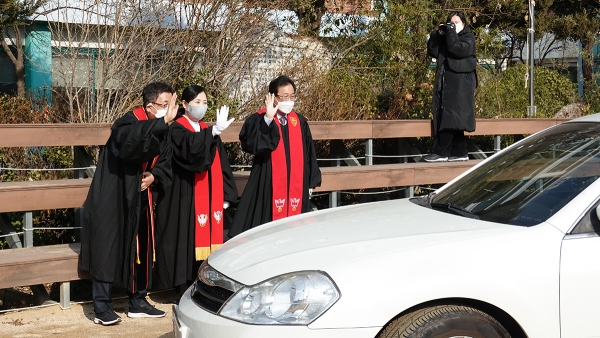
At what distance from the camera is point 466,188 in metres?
4.99

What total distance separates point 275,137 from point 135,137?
1304 millimetres

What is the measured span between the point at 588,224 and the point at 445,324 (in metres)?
0.90

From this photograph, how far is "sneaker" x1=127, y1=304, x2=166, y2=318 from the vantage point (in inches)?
248

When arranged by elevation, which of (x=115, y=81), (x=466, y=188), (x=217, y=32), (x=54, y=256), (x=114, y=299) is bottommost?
(x=114, y=299)

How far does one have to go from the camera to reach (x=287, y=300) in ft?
12.5

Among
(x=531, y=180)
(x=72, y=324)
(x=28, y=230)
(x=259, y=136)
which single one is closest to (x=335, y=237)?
(x=531, y=180)

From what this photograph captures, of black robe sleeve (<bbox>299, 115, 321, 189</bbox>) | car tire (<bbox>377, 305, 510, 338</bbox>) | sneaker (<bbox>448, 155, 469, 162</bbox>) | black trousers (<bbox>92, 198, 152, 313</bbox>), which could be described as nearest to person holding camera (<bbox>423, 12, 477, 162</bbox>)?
sneaker (<bbox>448, 155, 469, 162</bbox>)

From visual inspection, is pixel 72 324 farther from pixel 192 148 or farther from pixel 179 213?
pixel 192 148

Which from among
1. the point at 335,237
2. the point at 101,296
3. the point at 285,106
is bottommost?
the point at 101,296

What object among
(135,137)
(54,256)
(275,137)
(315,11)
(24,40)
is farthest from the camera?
(315,11)

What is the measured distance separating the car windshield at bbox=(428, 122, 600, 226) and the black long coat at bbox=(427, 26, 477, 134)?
3.94m

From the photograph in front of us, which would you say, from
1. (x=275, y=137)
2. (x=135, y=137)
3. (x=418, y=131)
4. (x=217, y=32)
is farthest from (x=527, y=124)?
(x=135, y=137)

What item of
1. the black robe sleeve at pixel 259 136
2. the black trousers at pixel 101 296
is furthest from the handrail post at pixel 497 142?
the black trousers at pixel 101 296

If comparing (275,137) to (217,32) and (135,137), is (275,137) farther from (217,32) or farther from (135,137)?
(217,32)
